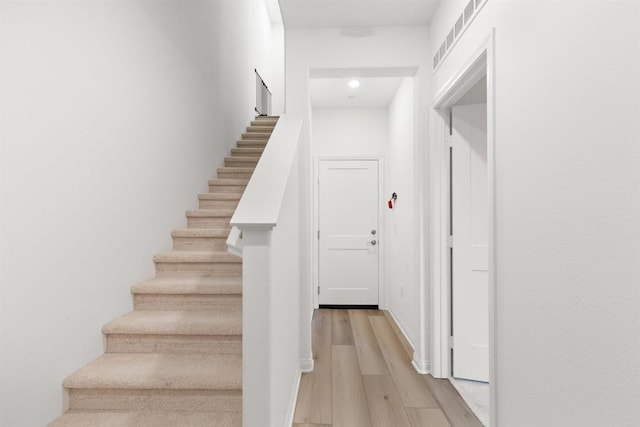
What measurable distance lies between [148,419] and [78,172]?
4.13 feet

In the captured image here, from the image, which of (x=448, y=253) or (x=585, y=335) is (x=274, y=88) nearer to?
(x=448, y=253)

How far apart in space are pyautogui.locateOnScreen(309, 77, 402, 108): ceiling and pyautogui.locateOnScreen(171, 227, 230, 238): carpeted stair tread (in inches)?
74.2

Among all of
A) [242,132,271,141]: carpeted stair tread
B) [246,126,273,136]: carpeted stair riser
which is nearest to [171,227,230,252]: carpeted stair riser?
[242,132,271,141]: carpeted stair tread

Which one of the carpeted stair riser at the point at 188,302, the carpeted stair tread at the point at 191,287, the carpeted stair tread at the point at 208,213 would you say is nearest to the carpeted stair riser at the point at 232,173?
the carpeted stair tread at the point at 208,213

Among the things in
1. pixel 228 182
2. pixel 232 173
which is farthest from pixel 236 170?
pixel 228 182

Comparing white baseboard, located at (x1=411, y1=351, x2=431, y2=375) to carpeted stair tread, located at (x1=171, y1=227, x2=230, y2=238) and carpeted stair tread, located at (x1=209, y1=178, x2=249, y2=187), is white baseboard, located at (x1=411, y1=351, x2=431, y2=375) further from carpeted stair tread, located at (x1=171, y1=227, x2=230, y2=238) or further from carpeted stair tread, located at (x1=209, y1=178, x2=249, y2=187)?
carpeted stair tread, located at (x1=209, y1=178, x2=249, y2=187)

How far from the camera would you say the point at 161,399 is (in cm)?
165

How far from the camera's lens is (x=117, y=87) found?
6.86ft

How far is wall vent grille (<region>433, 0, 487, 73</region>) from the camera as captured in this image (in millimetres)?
1844

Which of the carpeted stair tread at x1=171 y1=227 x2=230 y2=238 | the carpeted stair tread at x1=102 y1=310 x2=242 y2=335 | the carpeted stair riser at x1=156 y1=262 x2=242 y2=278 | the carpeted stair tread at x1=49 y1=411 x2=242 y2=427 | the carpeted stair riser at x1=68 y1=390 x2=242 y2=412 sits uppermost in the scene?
the carpeted stair tread at x1=171 y1=227 x2=230 y2=238

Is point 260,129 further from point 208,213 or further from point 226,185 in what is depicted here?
point 208,213

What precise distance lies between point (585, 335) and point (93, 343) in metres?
2.20

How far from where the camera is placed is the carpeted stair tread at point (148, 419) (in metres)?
1.54

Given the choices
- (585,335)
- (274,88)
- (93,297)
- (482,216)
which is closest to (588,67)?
(585,335)
